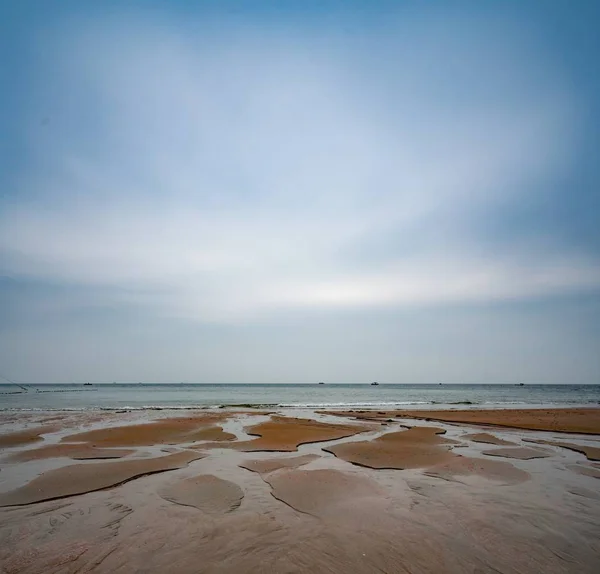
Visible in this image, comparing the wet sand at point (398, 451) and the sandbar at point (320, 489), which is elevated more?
the wet sand at point (398, 451)

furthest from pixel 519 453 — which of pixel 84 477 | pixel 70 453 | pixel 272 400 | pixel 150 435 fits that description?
pixel 272 400

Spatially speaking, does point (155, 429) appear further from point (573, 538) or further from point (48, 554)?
point (573, 538)

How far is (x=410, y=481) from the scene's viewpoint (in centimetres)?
1100

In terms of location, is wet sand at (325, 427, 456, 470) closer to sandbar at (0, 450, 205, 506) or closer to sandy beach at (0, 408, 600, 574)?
sandy beach at (0, 408, 600, 574)

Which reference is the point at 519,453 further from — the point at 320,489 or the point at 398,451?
the point at 320,489

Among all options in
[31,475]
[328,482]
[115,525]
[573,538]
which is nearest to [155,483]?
[115,525]

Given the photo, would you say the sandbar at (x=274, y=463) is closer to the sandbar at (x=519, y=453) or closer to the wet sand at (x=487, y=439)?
the sandbar at (x=519, y=453)

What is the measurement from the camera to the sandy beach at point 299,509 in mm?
6156

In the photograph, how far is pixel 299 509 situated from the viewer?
852 cm

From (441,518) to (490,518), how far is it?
1.11m

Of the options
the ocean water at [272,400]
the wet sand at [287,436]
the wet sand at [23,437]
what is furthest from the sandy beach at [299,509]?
the ocean water at [272,400]

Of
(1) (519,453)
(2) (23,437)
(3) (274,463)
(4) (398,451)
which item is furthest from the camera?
(2) (23,437)

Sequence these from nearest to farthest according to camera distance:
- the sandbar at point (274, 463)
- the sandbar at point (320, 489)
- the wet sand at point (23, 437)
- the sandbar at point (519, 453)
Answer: the sandbar at point (320, 489), the sandbar at point (274, 463), the sandbar at point (519, 453), the wet sand at point (23, 437)

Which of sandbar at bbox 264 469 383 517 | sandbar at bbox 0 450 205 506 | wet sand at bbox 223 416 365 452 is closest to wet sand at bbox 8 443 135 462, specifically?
sandbar at bbox 0 450 205 506
